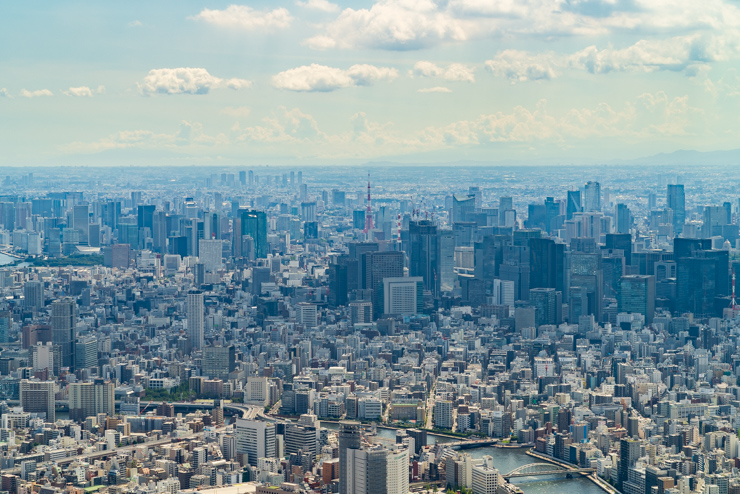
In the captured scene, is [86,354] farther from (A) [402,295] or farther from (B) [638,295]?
(B) [638,295]

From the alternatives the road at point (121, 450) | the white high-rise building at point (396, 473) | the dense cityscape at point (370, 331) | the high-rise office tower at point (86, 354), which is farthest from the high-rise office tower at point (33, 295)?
the white high-rise building at point (396, 473)

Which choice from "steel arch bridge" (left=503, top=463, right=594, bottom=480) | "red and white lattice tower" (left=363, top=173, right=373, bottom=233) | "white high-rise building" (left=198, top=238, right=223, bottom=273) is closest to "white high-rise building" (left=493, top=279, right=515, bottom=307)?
"white high-rise building" (left=198, top=238, right=223, bottom=273)

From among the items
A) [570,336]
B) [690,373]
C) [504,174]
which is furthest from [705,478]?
[504,174]

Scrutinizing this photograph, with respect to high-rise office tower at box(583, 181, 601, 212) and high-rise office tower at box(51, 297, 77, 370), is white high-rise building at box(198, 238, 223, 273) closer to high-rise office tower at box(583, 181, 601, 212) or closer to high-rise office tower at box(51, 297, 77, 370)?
high-rise office tower at box(583, 181, 601, 212)

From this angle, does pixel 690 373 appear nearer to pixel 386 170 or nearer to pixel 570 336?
pixel 570 336

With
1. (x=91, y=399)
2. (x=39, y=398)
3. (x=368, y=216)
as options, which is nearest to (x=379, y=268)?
(x=368, y=216)

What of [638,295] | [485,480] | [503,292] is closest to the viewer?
[485,480]
